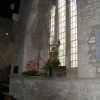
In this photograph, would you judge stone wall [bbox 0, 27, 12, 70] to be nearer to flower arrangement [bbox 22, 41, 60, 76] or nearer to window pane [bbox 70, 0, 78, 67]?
flower arrangement [bbox 22, 41, 60, 76]

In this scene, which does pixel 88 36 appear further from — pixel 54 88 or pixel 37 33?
pixel 37 33

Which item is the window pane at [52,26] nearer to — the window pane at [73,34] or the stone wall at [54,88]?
the window pane at [73,34]

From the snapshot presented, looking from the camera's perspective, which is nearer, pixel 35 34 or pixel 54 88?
pixel 54 88

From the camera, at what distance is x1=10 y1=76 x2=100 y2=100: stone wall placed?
4.01 m

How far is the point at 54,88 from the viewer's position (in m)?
5.10

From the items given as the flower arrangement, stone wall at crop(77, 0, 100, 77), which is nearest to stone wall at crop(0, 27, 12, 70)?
the flower arrangement

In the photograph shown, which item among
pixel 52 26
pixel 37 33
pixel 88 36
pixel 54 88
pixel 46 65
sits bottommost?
pixel 54 88

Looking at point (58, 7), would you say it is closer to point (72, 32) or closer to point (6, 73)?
point (72, 32)

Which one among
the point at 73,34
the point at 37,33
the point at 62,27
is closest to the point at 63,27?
the point at 62,27

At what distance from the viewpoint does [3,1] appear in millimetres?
9500

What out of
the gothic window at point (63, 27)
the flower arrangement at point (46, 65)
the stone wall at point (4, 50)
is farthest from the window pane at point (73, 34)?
the stone wall at point (4, 50)

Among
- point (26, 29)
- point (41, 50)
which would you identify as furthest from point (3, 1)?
point (41, 50)

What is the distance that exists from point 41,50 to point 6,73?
4991 millimetres

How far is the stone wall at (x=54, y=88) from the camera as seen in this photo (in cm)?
401
